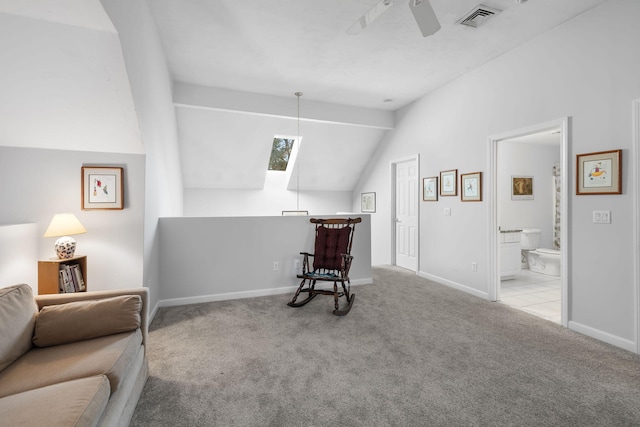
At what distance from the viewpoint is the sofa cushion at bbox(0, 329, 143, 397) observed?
133cm

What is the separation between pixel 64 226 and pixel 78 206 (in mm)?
296

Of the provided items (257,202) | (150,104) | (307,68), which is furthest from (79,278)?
(257,202)

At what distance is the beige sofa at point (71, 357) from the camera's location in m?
1.13

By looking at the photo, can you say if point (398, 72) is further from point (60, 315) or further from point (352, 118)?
point (60, 315)

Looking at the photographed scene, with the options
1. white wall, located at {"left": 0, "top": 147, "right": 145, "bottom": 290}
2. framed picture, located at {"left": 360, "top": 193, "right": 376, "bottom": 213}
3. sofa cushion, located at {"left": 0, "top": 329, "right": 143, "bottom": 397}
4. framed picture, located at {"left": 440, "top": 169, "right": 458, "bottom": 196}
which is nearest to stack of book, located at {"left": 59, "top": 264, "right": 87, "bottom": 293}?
white wall, located at {"left": 0, "top": 147, "right": 145, "bottom": 290}

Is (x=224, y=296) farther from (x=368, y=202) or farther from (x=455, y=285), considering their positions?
(x=368, y=202)

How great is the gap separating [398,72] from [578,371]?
3.62 m

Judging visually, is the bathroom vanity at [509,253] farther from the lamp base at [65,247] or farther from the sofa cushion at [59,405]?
the lamp base at [65,247]

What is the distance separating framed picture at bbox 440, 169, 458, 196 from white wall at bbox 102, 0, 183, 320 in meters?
3.80

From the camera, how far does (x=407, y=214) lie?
5.44 meters

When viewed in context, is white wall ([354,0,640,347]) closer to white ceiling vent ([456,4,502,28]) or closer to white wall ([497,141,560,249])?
white ceiling vent ([456,4,502,28])

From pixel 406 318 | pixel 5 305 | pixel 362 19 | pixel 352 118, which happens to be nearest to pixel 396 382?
pixel 406 318

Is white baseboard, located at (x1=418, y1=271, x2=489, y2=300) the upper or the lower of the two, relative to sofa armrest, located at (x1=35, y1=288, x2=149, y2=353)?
lower

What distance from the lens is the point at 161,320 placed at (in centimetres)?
307
